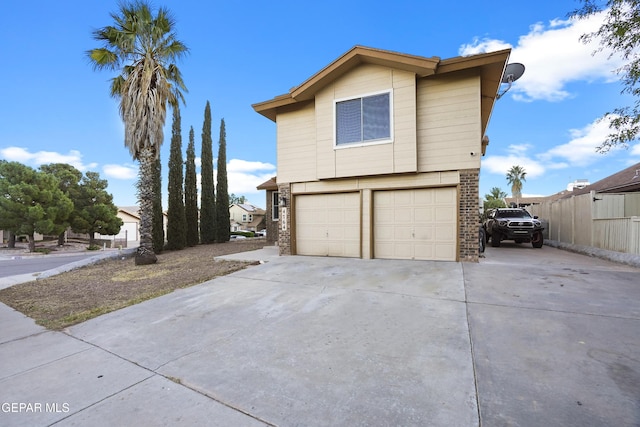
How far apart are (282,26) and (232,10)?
2.22 meters

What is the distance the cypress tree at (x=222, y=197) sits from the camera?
22000 millimetres

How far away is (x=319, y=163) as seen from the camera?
395 inches

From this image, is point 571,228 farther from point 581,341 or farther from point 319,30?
point 319,30

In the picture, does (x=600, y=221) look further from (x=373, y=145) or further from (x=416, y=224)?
(x=373, y=145)

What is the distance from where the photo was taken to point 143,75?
1053cm

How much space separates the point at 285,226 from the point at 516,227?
9.79 meters

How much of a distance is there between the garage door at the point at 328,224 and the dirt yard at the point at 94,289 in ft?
8.43

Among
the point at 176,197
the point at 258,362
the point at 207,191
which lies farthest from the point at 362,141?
the point at 207,191

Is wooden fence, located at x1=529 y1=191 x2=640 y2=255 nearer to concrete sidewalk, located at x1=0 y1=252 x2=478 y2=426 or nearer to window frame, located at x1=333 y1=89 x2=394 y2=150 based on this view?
concrete sidewalk, located at x1=0 y1=252 x2=478 y2=426

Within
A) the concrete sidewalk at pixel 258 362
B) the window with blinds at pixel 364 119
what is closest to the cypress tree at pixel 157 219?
the concrete sidewalk at pixel 258 362

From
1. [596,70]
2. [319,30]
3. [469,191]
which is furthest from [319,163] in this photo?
[596,70]

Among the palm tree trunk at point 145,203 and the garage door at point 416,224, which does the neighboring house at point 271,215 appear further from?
the garage door at point 416,224

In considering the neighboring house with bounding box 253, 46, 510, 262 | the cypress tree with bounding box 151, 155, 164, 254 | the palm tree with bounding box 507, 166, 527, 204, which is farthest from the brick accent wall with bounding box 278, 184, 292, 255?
the palm tree with bounding box 507, 166, 527, 204

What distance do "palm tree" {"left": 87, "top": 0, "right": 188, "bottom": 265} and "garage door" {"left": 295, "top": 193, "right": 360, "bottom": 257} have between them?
586 cm
